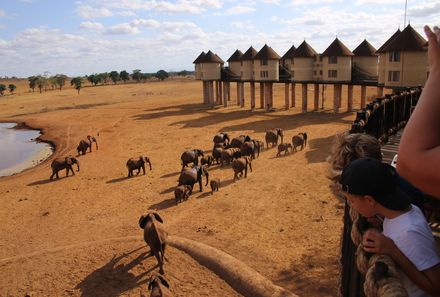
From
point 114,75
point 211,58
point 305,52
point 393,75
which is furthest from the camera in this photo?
point 114,75

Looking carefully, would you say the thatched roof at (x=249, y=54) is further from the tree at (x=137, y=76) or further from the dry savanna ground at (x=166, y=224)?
the tree at (x=137, y=76)

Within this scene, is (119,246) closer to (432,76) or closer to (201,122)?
(432,76)

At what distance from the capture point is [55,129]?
1654 inches

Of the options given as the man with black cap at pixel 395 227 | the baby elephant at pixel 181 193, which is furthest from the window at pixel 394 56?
the man with black cap at pixel 395 227

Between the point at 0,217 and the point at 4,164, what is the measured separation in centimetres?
1660

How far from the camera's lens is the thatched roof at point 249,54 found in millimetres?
48344

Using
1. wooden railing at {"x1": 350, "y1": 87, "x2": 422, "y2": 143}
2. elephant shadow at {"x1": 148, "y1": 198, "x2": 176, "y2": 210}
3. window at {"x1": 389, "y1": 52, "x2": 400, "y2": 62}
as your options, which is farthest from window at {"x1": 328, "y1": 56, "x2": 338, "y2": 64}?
wooden railing at {"x1": 350, "y1": 87, "x2": 422, "y2": 143}

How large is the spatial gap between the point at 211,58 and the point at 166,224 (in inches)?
1579

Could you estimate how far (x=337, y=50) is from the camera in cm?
3772

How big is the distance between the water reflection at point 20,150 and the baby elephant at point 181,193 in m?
17.6

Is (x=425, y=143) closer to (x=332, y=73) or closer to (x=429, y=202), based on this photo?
(x=429, y=202)

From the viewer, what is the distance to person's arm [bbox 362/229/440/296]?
265cm

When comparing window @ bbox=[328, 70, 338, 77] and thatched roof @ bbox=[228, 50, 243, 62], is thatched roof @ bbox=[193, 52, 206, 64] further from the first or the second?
window @ bbox=[328, 70, 338, 77]

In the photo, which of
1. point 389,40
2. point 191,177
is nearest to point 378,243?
point 191,177
